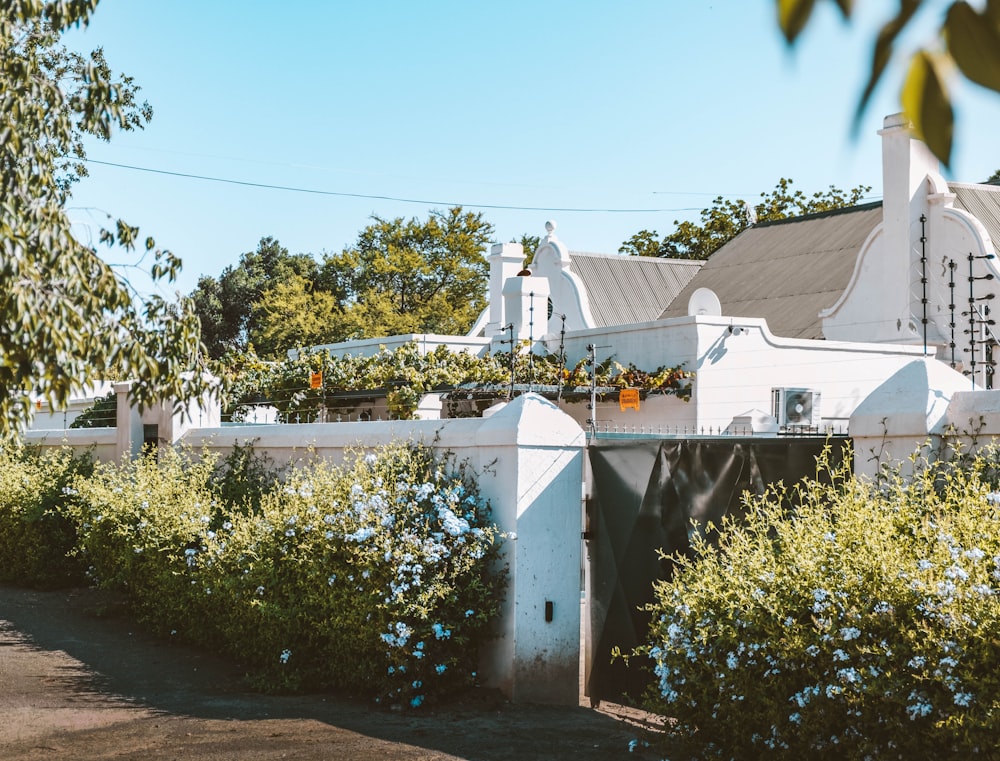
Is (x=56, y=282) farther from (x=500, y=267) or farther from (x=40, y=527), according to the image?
Answer: (x=500, y=267)

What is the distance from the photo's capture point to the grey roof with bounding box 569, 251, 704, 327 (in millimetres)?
32562

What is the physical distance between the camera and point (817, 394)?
60.8 ft

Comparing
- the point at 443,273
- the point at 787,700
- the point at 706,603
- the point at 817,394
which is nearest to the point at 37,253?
the point at 706,603

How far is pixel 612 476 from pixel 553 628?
1.11 meters

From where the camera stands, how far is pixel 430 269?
180 ft

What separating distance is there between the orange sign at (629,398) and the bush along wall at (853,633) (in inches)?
495

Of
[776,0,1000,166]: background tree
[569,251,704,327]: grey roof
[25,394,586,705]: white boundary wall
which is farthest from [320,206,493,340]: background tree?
[776,0,1000,166]: background tree

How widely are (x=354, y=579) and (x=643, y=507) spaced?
1.99 meters

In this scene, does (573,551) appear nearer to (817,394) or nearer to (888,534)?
(888,534)

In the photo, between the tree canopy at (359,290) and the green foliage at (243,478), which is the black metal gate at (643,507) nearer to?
the green foliage at (243,478)

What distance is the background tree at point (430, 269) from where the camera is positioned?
54156 mm

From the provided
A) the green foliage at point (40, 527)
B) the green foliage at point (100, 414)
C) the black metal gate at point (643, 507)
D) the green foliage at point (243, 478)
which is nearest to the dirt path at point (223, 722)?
the black metal gate at point (643, 507)

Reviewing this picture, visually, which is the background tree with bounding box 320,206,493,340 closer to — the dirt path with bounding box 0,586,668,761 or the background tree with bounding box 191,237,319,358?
the background tree with bounding box 191,237,319,358

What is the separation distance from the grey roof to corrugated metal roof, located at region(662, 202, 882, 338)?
0.94 metres
